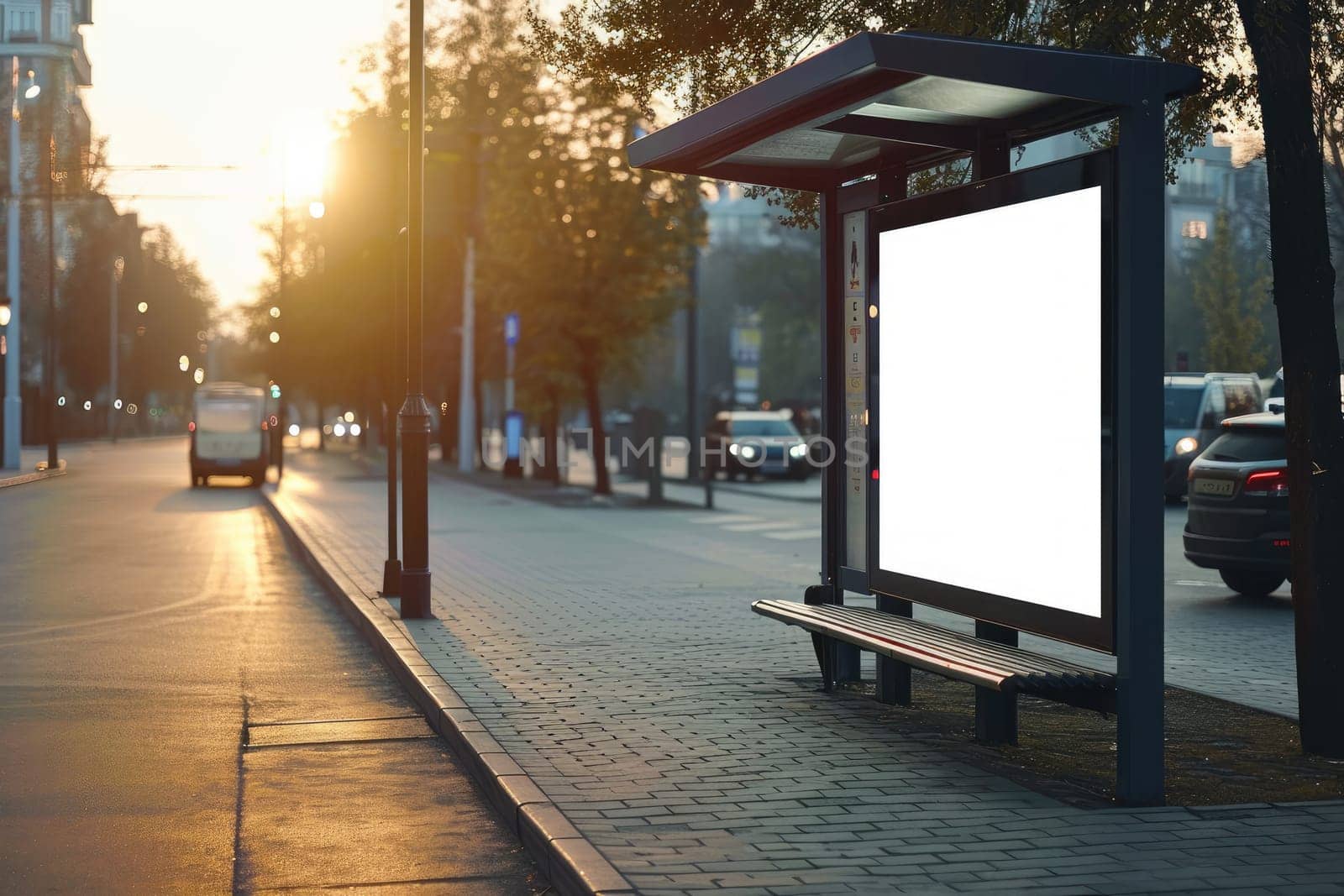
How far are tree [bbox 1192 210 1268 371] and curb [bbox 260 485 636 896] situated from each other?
1978cm

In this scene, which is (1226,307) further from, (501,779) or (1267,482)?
(501,779)

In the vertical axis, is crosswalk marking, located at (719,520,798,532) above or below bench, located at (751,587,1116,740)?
below

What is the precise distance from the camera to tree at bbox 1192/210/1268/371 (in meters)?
29.5

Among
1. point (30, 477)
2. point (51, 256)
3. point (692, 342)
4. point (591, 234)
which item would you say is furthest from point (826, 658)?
point (51, 256)

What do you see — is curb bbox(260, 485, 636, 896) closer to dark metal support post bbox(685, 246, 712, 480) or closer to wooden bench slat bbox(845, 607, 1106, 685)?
wooden bench slat bbox(845, 607, 1106, 685)

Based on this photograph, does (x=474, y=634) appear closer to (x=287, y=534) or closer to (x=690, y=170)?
(x=690, y=170)

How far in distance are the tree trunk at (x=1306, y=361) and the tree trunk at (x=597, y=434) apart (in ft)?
83.6

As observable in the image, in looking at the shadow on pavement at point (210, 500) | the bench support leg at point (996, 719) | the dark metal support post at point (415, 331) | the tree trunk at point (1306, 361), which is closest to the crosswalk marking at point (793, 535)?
the dark metal support post at point (415, 331)

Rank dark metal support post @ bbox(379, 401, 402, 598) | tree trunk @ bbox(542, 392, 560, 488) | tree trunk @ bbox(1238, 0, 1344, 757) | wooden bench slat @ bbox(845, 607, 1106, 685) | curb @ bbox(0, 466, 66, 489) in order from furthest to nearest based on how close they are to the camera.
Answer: tree trunk @ bbox(542, 392, 560, 488) → curb @ bbox(0, 466, 66, 489) → dark metal support post @ bbox(379, 401, 402, 598) → tree trunk @ bbox(1238, 0, 1344, 757) → wooden bench slat @ bbox(845, 607, 1106, 685)

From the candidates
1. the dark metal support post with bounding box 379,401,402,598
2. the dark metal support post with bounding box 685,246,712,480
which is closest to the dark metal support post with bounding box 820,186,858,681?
the dark metal support post with bounding box 379,401,402,598

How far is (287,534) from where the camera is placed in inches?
926

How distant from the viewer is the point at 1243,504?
1452cm

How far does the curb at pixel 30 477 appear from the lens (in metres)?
35.4

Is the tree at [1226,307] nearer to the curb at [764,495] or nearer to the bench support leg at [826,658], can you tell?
the curb at [764,495]
